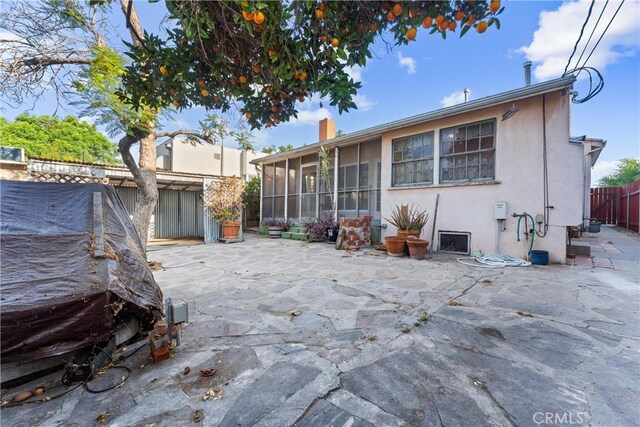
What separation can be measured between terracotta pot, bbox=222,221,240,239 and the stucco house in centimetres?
365

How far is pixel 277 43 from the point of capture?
1.44m

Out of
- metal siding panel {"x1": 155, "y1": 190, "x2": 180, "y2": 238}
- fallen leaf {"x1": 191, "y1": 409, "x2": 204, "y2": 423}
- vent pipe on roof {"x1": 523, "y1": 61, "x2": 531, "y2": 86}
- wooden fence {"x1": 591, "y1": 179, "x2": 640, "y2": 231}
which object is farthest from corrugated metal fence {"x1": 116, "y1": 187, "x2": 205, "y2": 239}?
wooden fence {"x1": 591, "y1": 179, "x2": 640, "y2": 231}

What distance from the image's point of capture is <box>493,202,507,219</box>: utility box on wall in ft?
17.5

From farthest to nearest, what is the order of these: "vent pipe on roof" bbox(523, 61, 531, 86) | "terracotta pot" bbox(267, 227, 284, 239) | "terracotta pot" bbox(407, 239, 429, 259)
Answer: "terracotta pot" bbox(267, 227, 284, 239) → "vent pipe on roof" bbox(523, 61, 531, 86) → "terracotta pot" bbox(407, 239, 429, 259)

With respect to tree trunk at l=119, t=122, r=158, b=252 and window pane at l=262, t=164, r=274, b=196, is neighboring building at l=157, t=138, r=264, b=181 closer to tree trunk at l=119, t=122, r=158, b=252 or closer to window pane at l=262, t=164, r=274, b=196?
window pane at l=262, t=164, r=274, b=196

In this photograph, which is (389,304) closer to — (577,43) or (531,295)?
(531,295)

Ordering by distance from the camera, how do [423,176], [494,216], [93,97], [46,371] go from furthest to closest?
[423,176]
[494,216]
[93,97]
[46,371]

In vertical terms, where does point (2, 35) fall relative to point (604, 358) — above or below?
above

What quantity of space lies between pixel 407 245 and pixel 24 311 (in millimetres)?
5632

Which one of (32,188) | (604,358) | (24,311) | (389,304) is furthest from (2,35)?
(604,358)

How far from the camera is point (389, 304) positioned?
→ 2959 millimetres

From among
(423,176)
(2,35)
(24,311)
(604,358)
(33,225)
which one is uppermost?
(2,35)

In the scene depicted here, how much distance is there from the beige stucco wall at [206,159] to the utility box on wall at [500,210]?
11495 millimetres

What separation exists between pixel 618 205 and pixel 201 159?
21.8m
